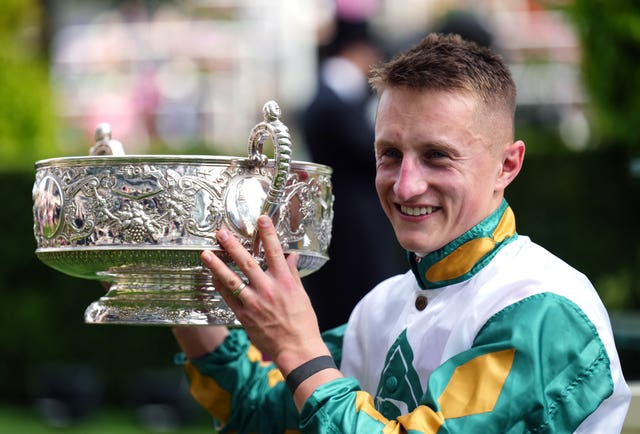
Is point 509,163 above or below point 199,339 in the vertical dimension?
above

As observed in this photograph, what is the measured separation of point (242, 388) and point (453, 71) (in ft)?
3.06

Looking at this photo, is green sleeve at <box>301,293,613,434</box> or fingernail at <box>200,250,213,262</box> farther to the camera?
fingernail at <box>200,250,213,262</box>

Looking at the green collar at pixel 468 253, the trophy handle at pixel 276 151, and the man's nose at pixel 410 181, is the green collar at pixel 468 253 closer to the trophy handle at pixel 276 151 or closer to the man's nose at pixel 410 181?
the man's nose at pixel 410 181

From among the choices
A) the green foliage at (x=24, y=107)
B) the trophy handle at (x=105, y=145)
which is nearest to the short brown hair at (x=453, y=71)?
the trophy handle at (x=105, y=145)

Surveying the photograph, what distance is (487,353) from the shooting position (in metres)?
2.12

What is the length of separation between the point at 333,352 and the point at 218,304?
Result: 398 millimetres

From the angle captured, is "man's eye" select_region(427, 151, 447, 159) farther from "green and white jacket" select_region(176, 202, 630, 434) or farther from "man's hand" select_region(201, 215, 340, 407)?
"man's hand" select_region(201, 215, 340, 407)

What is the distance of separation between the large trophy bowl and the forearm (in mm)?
266

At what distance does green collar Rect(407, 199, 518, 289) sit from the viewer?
2363 mm

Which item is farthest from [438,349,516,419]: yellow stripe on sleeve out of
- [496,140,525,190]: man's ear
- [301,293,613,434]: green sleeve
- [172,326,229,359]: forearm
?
[172,326,229,359]: forearm

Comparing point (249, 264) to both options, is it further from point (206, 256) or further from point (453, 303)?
point (453, 303)

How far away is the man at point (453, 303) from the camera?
2.11m

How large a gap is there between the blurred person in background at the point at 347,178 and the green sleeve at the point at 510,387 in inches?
126

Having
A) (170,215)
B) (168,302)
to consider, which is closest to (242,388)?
(168,302)
